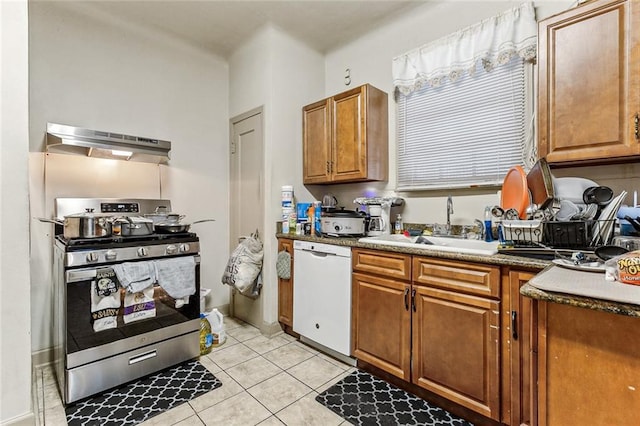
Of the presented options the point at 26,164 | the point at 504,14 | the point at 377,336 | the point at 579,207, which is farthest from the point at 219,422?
the point at 504,14

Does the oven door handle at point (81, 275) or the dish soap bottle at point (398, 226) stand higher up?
the dish soap bottle at point (398, 226)

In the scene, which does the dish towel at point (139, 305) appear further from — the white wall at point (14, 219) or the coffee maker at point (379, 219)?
the coffee maker at point (379, 219)

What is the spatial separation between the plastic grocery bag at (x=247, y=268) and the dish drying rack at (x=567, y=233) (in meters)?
1.98

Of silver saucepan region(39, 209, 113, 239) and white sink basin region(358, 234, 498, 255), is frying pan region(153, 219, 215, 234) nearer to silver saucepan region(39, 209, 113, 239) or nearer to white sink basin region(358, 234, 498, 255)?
silver saucepan region(39, 209, 113, 239)

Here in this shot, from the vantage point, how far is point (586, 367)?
0.83m

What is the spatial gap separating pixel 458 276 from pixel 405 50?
1928 millimetres

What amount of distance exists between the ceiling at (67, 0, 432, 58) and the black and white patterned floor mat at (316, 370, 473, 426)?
9.12 ft

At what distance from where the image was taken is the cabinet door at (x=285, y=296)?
2.64 meters

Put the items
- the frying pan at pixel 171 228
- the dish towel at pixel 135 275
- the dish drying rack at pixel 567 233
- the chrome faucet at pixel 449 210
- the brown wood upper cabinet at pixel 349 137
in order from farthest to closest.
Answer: the brown wood upper cabinet at pixel 349 137
the frying pan at pixel 171 228
the chrome faucet at pixel 449 210
the dish towel at pixel 135 275
the dish drying rack at pixel 567 233

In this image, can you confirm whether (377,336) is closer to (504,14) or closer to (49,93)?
(504,14)

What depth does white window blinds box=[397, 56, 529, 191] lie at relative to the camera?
6.56ft

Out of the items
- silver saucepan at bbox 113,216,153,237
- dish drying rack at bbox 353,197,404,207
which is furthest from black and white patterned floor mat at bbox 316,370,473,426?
silver saucepan at bbox 113,216,153,237

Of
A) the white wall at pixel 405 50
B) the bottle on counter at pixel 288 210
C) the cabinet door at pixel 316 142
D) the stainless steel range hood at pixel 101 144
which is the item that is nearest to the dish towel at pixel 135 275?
the stainless steel range hood at pixel 101 144

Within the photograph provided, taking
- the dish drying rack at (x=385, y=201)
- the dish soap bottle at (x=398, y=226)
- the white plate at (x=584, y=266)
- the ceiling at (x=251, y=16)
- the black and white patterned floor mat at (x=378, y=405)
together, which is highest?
the ceiling at (x=251, y=16)
